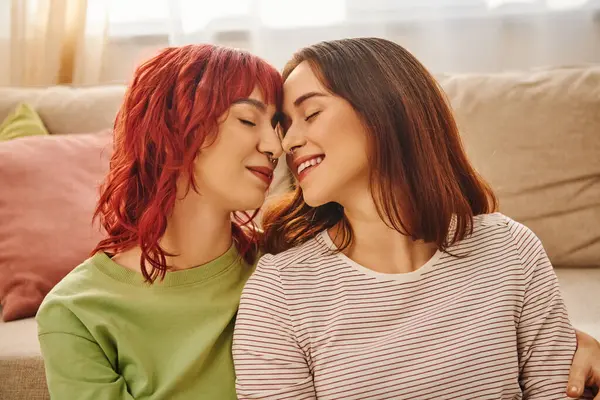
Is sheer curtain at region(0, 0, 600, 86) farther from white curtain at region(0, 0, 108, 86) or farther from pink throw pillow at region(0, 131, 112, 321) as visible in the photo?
pink throw pillow at region(0, 131, 112, 321)

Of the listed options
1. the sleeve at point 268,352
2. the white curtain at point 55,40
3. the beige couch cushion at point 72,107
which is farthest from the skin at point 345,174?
the white curtain at point 55,40

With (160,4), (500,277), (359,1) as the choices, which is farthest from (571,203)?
(160,4)

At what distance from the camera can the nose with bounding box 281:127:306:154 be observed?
116cm

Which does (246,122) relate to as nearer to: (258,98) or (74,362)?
(258,98)

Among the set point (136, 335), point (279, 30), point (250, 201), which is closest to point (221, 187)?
point (250, 201)

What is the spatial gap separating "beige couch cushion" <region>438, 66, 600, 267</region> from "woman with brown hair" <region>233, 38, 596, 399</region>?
1.92 ft

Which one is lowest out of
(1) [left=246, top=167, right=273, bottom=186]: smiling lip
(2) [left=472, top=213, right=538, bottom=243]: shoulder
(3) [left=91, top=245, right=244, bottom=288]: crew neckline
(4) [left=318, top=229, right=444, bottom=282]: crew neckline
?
(3) [left=91, top=245, right=244, bottom=288]: crew neckline

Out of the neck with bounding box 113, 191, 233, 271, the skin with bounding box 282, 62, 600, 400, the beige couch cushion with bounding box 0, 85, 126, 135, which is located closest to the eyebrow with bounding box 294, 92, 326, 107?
the skin with bounding box 282, 62, 600, 400

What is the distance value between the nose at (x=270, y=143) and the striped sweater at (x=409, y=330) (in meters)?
0.20

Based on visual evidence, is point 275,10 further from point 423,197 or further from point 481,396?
point 481,396

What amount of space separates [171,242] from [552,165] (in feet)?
3.54

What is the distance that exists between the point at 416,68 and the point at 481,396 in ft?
1.86

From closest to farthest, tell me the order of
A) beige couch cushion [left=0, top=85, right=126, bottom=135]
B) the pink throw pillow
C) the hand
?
the hand
the pink throw pillow
beige couch cushion [left=0, top=85, right=126, bottom=135]

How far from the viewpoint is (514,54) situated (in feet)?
7.73
